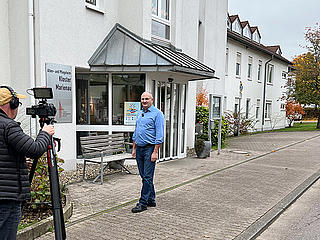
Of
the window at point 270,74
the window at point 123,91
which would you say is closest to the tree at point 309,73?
the window at point 270,74

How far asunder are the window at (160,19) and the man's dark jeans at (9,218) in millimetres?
7551

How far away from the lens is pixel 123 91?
8523 mm

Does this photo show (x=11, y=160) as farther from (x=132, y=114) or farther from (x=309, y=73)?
(x=309, y=73)

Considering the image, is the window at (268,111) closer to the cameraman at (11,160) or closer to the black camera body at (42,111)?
the black camera body at (42,111)

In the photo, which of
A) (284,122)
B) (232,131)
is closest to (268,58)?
(284,122)

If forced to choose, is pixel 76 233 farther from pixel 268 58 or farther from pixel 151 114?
pixel 268 58

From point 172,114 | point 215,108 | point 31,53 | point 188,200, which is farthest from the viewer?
point 215,108

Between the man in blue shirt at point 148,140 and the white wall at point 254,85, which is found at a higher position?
the white wall at point 254,85

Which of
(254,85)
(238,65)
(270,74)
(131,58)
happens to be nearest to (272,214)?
(131,58)

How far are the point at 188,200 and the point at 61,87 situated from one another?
4129 mm

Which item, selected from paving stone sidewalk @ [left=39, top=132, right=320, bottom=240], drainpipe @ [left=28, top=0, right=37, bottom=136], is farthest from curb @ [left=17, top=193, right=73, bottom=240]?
drainpipe @ [left=28, top=0, right=37, bottom=136]

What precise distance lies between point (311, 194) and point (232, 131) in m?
12.4

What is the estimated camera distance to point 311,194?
654 cm

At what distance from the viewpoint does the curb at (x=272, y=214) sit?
421cm
